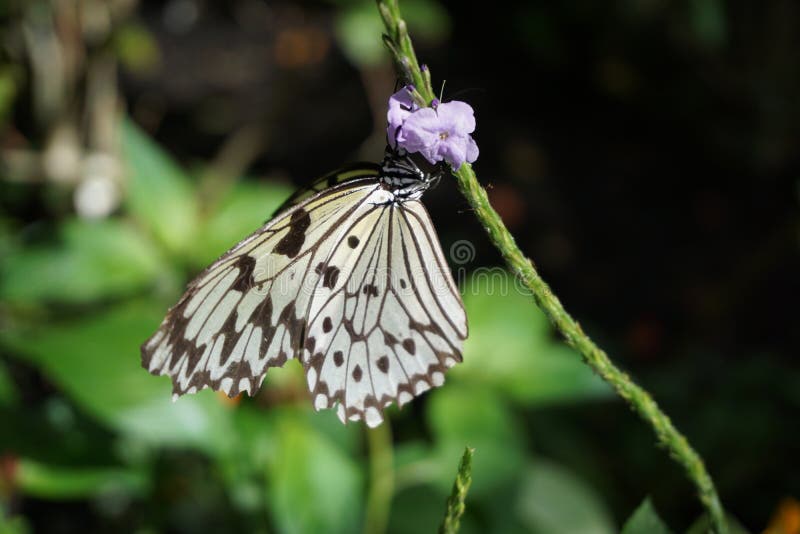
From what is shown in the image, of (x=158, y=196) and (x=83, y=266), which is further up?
(x=158, y=196)

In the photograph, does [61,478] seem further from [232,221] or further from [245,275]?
[245,275]

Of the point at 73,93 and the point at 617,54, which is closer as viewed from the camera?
the point at 73,93

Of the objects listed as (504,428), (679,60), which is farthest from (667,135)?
(504,428)

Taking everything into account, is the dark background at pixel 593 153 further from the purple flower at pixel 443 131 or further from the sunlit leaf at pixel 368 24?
the purple flower at pixel 443 131

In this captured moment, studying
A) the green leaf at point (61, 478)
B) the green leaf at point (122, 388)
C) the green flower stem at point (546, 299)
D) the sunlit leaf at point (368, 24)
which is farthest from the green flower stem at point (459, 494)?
the sunlit leaf at point (368, 24)

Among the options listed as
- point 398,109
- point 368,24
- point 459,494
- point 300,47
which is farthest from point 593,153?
point 459,494

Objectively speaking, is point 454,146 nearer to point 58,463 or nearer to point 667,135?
point 58,463
